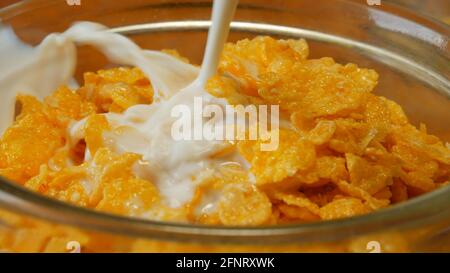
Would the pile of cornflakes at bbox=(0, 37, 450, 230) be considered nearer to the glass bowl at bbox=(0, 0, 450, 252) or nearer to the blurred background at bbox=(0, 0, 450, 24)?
the glass bowl at bbox=(0, 0, 450, 252)

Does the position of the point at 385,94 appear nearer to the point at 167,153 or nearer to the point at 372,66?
the point at 372,66

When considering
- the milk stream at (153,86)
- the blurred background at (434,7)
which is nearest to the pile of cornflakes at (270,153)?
the milk stream at (153,86)

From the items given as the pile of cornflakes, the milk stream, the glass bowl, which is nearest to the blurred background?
the glass bowl

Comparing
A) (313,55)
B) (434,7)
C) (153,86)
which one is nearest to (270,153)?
(153,86)

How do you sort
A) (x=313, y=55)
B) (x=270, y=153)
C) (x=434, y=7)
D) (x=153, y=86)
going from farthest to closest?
(x=434, y=7), (x=313, y=55), (x=153, y=86), (x=270, y=153)

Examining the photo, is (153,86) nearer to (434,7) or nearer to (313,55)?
(313,55)
